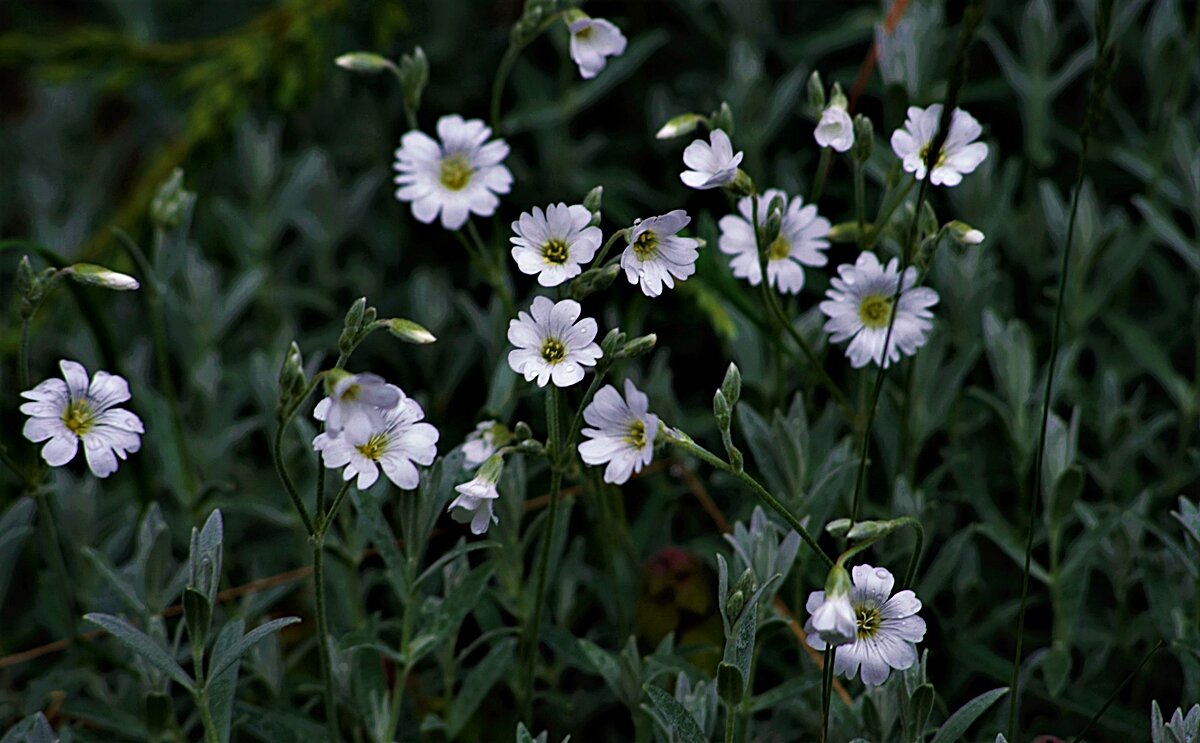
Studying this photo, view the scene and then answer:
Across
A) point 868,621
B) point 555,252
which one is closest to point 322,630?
point 555,252

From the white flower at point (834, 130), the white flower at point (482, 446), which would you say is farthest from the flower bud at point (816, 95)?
the white flower at point (482, 446)

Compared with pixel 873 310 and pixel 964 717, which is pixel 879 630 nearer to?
pixel 964 717

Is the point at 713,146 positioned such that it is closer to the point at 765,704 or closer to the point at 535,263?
the point at 535,263

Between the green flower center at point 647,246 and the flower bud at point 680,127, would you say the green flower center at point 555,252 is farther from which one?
the flower bud at point 680,127

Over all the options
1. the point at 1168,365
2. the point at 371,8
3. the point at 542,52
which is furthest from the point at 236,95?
the point at 1168,365

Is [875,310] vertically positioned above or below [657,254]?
below

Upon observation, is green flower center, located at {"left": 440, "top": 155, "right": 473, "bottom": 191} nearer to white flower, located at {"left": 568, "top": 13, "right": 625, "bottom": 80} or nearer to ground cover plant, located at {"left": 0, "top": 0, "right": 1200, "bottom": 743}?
ground cover plant, located at {"left": 0, "top": 0, "right": 1200, "bottom": 743}
